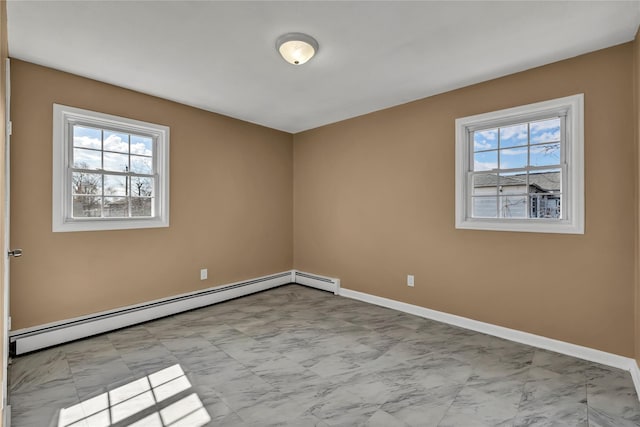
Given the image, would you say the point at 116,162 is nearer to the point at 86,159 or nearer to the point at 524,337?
the point at 86,159

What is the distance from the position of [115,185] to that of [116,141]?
0.46m

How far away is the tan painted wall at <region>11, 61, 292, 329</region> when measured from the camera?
2682 millimetres

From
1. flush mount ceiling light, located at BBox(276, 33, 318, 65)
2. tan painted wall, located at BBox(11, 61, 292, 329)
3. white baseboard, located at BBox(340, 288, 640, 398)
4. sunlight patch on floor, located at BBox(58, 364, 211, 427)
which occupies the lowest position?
sunlight patch on floor, located at BBox(58, 364, 211, 427)

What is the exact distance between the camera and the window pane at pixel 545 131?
277 centimetres

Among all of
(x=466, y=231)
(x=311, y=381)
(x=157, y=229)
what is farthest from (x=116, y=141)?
(x=466, y=231)

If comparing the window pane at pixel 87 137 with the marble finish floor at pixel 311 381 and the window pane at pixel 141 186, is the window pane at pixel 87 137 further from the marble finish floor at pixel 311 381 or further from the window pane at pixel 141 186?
the marble finish floor at pixel 311 381

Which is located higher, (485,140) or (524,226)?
(485,140)

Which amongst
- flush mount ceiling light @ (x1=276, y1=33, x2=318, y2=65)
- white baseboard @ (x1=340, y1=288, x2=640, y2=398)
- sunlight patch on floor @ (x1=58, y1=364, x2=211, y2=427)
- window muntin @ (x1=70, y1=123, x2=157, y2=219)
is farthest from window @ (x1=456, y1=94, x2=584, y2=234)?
window muntin @ (x1=70, y1=123, x2=157, y2=219)

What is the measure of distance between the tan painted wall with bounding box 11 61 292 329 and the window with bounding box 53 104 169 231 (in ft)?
0.27

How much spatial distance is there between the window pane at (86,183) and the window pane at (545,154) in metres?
4.24

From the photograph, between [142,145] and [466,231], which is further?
[142,145]

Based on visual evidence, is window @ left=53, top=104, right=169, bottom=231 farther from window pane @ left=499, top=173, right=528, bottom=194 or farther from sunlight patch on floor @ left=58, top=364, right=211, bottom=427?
window pane @ left=499, top=173, right=528, bottom=194

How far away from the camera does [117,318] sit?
10.4 feet

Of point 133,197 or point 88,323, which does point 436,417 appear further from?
point 133,197
